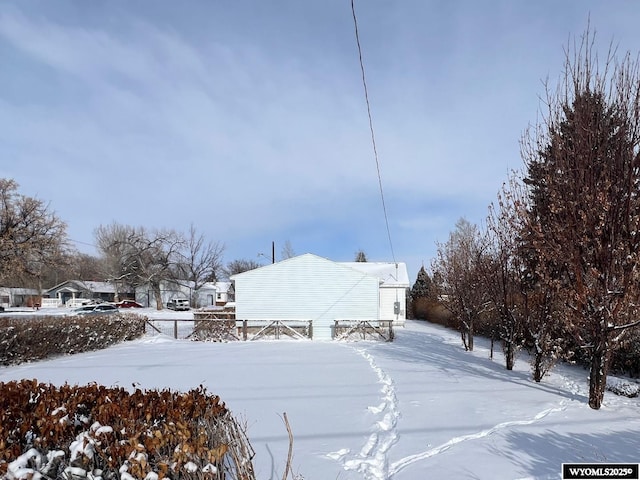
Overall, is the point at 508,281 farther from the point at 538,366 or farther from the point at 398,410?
the point at 398,410

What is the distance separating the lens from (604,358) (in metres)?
5.80

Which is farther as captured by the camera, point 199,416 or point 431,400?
point 431,400

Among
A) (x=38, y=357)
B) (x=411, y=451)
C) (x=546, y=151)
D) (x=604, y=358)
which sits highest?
(x=546, y=151)

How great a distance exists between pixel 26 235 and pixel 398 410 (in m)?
28.4

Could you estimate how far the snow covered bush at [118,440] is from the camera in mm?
2191

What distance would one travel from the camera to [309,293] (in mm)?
18969

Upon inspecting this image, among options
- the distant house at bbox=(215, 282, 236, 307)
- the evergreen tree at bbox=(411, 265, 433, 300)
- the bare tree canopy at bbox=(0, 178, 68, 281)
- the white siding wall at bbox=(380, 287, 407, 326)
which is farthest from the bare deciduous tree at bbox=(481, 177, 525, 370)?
the distant house at bbox=(215, 282, 236, 307)

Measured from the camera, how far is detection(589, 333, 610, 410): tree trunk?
18.9 feet

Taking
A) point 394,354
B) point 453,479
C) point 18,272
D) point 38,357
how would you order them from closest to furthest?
point 453,479, point 38,357, point 394,354, point 18,272

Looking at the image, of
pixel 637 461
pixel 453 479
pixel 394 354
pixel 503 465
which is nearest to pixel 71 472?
pixel 453 479

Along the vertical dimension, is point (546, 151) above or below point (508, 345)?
above

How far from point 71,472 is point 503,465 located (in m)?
3.52

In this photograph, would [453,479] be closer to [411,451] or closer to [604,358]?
[411,451]

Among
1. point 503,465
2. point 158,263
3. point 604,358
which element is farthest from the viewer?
point 158,263
